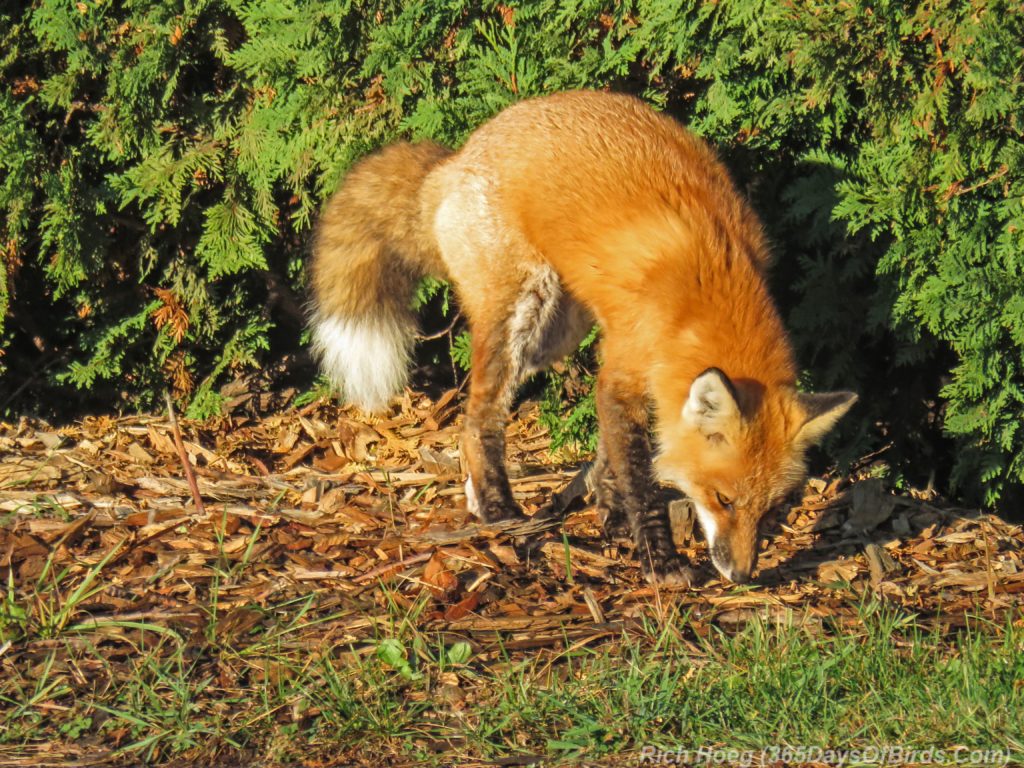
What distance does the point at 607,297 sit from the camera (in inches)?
199

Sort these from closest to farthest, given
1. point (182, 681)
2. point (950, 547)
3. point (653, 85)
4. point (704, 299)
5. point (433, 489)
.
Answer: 1. point (182, 681)
2. point (704, 299)
3. point (950, 547)
4. point (433, 489)
5. point (653, 85)

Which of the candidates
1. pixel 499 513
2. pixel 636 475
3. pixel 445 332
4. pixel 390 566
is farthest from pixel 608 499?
pixel 445 332

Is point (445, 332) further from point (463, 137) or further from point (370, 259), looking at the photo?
point (463, 137)

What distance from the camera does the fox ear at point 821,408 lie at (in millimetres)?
4477

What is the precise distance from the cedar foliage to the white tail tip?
798mm

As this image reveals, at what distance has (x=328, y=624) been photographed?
397 cm

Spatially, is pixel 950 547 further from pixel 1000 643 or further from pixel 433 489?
pixel 433 489

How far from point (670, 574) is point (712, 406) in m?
0.77

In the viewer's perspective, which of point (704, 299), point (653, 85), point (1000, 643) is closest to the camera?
point (1000, 643)

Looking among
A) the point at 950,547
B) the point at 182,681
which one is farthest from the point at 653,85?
the point at 182,681

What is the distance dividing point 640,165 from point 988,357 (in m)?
1.93

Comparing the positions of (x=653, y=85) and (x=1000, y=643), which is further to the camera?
(x=653, y=85)

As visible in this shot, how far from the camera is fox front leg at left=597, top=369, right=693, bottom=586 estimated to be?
15.4ft

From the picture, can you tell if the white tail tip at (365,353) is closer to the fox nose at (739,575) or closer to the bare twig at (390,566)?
the bare twig at (390,566)
